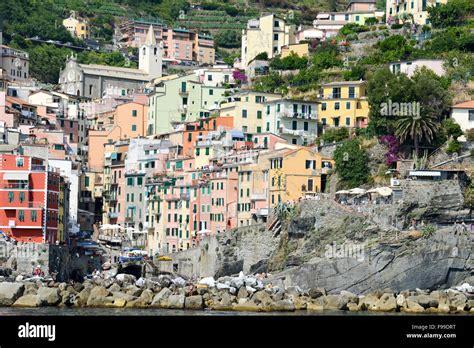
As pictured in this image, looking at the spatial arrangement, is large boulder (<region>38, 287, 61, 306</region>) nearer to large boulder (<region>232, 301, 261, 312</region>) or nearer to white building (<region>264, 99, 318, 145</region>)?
large boulder (<region>232, 301, 261, 312</region>)

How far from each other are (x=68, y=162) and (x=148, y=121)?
552 inches

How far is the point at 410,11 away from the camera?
354 feet

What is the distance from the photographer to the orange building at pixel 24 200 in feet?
248

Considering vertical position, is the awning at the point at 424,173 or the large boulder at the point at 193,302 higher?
the awning at the point at 424,173

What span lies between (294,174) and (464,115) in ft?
41.1

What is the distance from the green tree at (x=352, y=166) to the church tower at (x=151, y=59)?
4951 centimetres

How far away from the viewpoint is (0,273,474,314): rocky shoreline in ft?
196

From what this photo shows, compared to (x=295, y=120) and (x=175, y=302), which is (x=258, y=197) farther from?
(x=175, y=302)

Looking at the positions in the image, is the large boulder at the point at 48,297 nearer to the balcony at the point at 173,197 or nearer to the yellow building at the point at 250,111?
the balcony at the point at 173,197

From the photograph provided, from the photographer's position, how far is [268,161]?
80438 mm

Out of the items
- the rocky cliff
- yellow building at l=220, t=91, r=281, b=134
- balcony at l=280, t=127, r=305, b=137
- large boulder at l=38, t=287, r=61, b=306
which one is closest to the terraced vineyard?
yellow building at l=220, t=91, r=281, b=134

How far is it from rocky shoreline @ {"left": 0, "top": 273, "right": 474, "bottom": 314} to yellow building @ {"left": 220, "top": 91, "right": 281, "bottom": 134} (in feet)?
97.1

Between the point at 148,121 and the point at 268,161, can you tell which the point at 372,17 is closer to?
the point at 148,121

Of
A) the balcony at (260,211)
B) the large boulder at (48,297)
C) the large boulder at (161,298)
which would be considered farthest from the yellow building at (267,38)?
the large boulder at (48,297)
